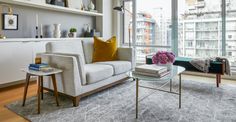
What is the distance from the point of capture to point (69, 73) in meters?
2.35

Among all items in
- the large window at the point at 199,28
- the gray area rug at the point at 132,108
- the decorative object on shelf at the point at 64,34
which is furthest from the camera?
the decorative object on shelf at the point at 64,34

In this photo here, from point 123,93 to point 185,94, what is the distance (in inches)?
36.7

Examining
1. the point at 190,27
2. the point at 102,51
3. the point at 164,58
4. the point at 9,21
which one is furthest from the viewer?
the point at 190,27

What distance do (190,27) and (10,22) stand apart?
3.75 m

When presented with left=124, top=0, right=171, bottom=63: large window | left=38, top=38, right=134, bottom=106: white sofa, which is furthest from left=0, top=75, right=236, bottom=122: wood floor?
left=124, top=0, right=171, bottom=63: large window

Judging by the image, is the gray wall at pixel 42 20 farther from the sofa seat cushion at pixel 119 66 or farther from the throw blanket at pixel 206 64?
Answer: the throw blanket at pixel 206 64

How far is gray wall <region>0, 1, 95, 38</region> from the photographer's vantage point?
351 centimetres

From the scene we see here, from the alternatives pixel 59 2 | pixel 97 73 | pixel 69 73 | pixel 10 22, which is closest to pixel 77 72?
pixel 69 73

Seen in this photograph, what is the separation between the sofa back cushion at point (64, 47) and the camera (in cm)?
281

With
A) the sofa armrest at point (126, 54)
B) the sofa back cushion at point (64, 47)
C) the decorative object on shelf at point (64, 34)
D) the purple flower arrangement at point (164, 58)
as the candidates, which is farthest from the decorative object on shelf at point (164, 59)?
the decorative object on shelf at point (64, 34)

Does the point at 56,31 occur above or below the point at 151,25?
below

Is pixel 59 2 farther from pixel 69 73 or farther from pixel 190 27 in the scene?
pixel 190 27

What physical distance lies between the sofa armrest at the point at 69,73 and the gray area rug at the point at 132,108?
0.21 m

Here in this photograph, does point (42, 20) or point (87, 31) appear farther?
point (87, 31)
